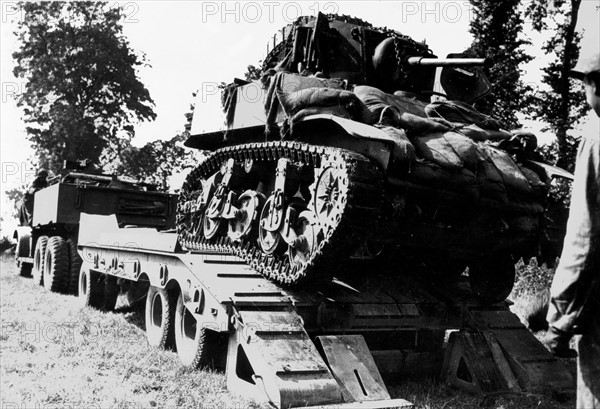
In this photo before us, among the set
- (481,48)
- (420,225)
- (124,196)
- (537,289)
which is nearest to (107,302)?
(124,196)

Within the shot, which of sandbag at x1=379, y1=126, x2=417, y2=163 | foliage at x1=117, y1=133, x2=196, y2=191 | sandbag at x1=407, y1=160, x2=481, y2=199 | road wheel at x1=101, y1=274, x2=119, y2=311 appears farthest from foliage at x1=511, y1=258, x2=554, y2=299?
foliage at x1=117, y1=133, x2=196, y2=191

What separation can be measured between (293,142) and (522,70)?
14279 millimetres

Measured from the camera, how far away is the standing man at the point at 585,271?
8.09 feet

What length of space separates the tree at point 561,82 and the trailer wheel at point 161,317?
12721 mm

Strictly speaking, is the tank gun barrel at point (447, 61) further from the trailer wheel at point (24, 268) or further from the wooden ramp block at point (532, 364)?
the trailer wheel at point (24, 268)

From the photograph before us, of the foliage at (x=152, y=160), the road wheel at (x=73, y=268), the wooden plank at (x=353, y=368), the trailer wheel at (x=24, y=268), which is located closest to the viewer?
the wooden plank at (x=353, y=368)

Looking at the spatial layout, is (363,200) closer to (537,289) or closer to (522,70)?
(537,289)

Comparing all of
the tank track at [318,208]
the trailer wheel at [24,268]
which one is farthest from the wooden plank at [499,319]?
the trailer wheel at [24,268]

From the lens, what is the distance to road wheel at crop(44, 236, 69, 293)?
43.6 ft

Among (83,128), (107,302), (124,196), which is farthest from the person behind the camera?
(83,128)

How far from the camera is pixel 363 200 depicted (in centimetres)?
540

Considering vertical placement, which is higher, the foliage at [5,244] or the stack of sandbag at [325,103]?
the stack of sandbag at [325,103]

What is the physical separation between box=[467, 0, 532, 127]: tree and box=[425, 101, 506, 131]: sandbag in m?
11.0

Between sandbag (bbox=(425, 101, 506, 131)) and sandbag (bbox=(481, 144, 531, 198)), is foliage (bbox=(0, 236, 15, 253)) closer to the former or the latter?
sandbag (bbox=(425, 101, 506, 131))
